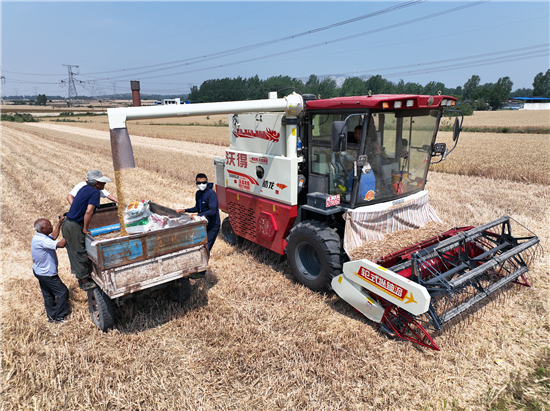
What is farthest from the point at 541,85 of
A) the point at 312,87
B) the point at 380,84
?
the point at 312,87

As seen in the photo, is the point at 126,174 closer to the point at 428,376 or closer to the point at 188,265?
the point at 188,265

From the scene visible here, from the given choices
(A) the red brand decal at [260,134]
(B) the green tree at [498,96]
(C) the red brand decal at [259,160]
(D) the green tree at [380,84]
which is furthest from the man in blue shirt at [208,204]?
(B) the green tree at [498,96]

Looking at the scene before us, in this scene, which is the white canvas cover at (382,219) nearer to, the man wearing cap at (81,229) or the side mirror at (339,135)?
the side mirror at (339,135)

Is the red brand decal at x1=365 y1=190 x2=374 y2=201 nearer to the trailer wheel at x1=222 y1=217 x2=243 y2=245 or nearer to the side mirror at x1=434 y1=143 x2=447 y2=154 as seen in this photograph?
the side mirror at x1=434 y1=143 x2=447 y2=154

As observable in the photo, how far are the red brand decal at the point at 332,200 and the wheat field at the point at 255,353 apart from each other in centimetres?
128

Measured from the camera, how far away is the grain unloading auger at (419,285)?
13.1ft

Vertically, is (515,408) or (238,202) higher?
(238,202)

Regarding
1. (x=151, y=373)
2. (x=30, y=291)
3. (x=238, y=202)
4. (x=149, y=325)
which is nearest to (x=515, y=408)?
(x=151, y=373)

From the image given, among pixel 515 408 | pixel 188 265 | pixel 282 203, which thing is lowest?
pixel 515 408

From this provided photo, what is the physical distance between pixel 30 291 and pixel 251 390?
3.82 m

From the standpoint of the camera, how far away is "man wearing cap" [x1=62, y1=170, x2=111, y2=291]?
14.3 feet

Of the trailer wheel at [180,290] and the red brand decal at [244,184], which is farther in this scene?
Answer: the red brand decal at [244,184]

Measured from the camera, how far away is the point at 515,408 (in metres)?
3.32

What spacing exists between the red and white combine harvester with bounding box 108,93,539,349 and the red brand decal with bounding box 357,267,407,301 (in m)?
0.01
